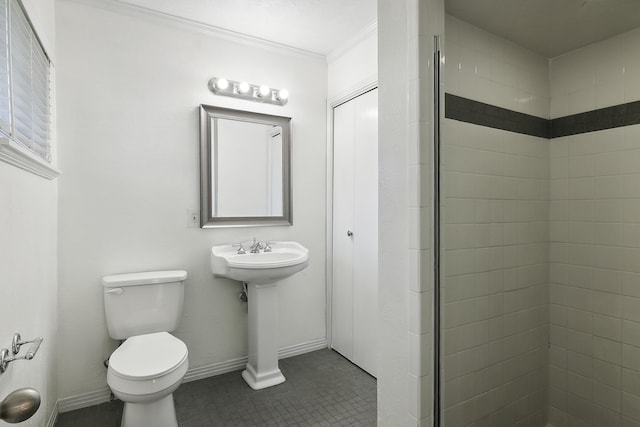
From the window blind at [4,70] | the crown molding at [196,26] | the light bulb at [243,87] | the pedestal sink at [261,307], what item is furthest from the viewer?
the light bulb at [243,87]

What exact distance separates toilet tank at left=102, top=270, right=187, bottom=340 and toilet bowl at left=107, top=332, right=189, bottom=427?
15cm

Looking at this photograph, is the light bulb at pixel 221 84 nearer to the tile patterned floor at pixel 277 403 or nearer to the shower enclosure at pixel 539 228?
the shower enclosure at pixel 539 228

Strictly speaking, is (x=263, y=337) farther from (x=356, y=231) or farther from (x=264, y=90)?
(x=264, y=90)

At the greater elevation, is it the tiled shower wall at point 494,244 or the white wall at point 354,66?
the white wall at point 354,66

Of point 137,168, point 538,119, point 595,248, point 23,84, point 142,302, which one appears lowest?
point 142,302

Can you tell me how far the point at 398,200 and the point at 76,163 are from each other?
1.92m

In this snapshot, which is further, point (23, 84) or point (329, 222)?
point (329, 222)

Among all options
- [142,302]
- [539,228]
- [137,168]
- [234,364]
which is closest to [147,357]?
[142,302]

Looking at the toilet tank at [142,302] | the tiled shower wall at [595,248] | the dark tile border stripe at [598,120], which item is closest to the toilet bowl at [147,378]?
the toilet tank at [142,302]

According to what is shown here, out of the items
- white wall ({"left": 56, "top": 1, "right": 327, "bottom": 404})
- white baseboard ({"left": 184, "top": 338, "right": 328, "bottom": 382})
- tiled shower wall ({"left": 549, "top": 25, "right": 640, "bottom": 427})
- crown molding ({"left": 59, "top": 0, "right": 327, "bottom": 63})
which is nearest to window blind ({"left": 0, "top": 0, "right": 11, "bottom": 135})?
white wall ({"left": 56, "top": 1, "right": 327, "bottom": 404})

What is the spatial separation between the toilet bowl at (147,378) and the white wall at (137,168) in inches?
19.5

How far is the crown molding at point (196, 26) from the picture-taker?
204cm

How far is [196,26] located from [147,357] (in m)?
2.09

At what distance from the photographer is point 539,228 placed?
1477 millimetres
